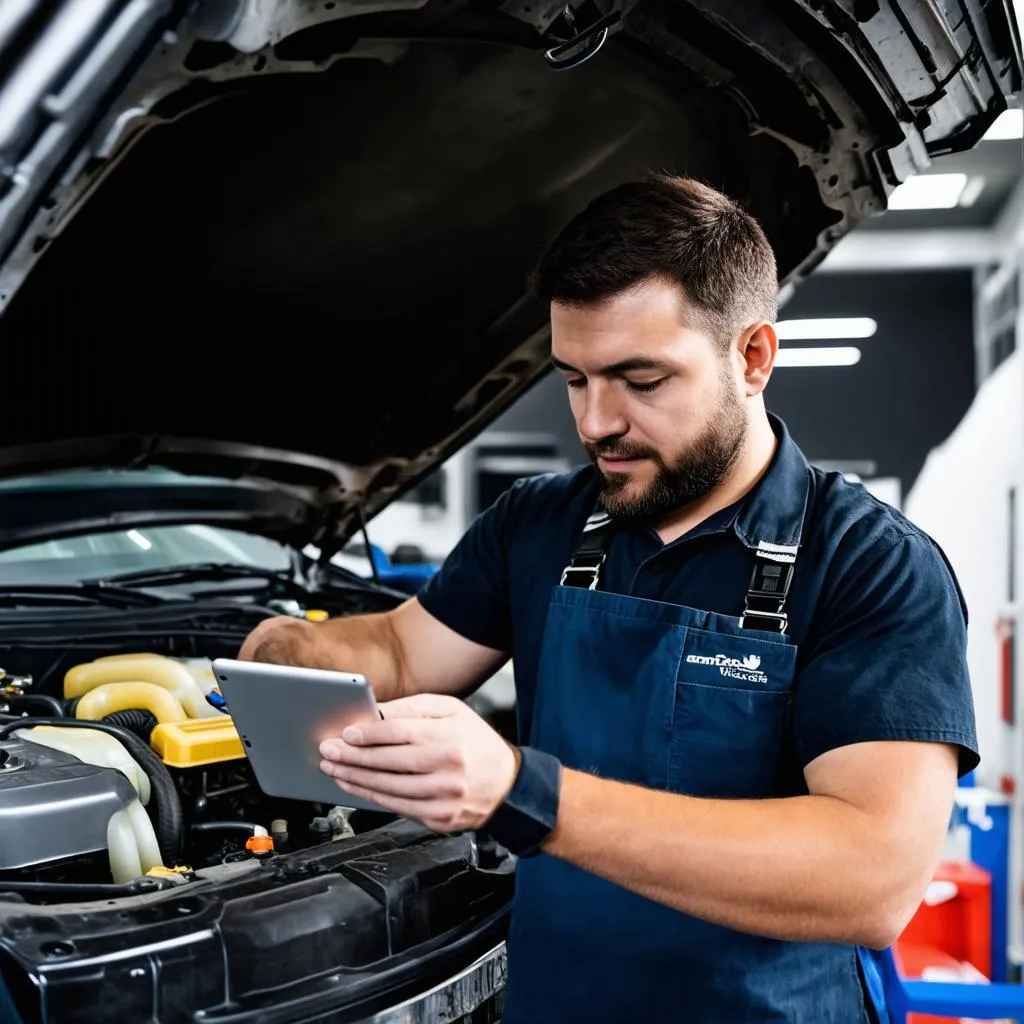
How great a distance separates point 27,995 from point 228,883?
0.26 meters

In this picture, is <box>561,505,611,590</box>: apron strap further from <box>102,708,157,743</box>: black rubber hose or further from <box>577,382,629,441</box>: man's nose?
<box>102,708,157,743</box>: black rubber hose

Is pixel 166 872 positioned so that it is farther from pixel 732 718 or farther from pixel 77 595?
pixel 77 595

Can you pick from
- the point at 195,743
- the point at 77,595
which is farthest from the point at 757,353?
the point at 77,595

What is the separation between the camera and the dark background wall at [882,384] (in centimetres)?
720

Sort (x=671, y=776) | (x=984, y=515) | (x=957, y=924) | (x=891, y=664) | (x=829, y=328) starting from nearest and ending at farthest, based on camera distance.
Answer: (x=891, y=664) < (x=671, y=776) < (x=957, y=924) < (x=984, y=515) < (x=829, y=328)

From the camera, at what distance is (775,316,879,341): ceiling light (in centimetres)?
743

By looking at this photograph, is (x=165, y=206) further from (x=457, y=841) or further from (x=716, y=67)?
(x=457, y=841)

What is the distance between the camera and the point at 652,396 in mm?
1185

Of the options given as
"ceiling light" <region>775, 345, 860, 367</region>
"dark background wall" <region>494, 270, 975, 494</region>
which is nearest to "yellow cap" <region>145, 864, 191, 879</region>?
"dark background wall" <region>494, 270, 975, 494</region>

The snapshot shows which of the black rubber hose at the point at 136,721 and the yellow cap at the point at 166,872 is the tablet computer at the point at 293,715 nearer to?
the yellow cap at the point at 166,872

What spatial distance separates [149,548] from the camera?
7.25ft

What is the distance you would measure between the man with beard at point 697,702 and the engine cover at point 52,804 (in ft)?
1.40

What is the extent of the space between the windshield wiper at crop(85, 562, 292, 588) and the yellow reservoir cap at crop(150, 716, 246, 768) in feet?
1.90

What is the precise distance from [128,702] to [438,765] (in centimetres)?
89
